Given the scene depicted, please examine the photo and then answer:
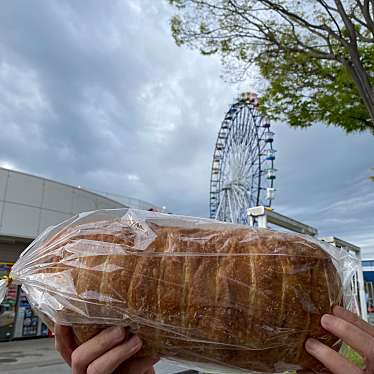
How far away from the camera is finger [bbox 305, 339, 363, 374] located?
77cm

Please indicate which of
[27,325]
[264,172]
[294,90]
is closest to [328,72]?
[294,90]

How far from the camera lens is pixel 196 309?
80cm

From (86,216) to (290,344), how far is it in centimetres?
71

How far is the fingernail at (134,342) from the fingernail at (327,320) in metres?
0.49

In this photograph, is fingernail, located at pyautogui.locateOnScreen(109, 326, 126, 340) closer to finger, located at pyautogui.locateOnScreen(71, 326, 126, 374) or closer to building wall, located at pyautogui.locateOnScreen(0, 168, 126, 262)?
finger, located at pyautogui.locateOnScreen(71, 326, 126, 374)

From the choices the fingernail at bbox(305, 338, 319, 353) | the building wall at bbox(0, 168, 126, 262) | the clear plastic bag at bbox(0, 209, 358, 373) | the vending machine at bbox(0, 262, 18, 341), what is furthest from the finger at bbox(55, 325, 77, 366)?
the vending machine at bbox(0, 262, 18, 341)

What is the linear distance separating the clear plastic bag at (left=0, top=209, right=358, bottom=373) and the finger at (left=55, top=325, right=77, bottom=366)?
6 centimetres

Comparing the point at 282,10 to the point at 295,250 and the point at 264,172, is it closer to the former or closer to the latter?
the point at 295,250

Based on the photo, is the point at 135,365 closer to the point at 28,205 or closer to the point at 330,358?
the point at 330,358

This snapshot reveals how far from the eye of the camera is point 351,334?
30.7 inches

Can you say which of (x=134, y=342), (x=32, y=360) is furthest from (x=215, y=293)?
(x=32, y=360)

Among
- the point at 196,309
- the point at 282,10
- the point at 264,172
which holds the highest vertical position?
the point at 264,172

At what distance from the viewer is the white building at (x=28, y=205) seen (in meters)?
8.70

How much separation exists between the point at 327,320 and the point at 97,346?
2.00 ft
